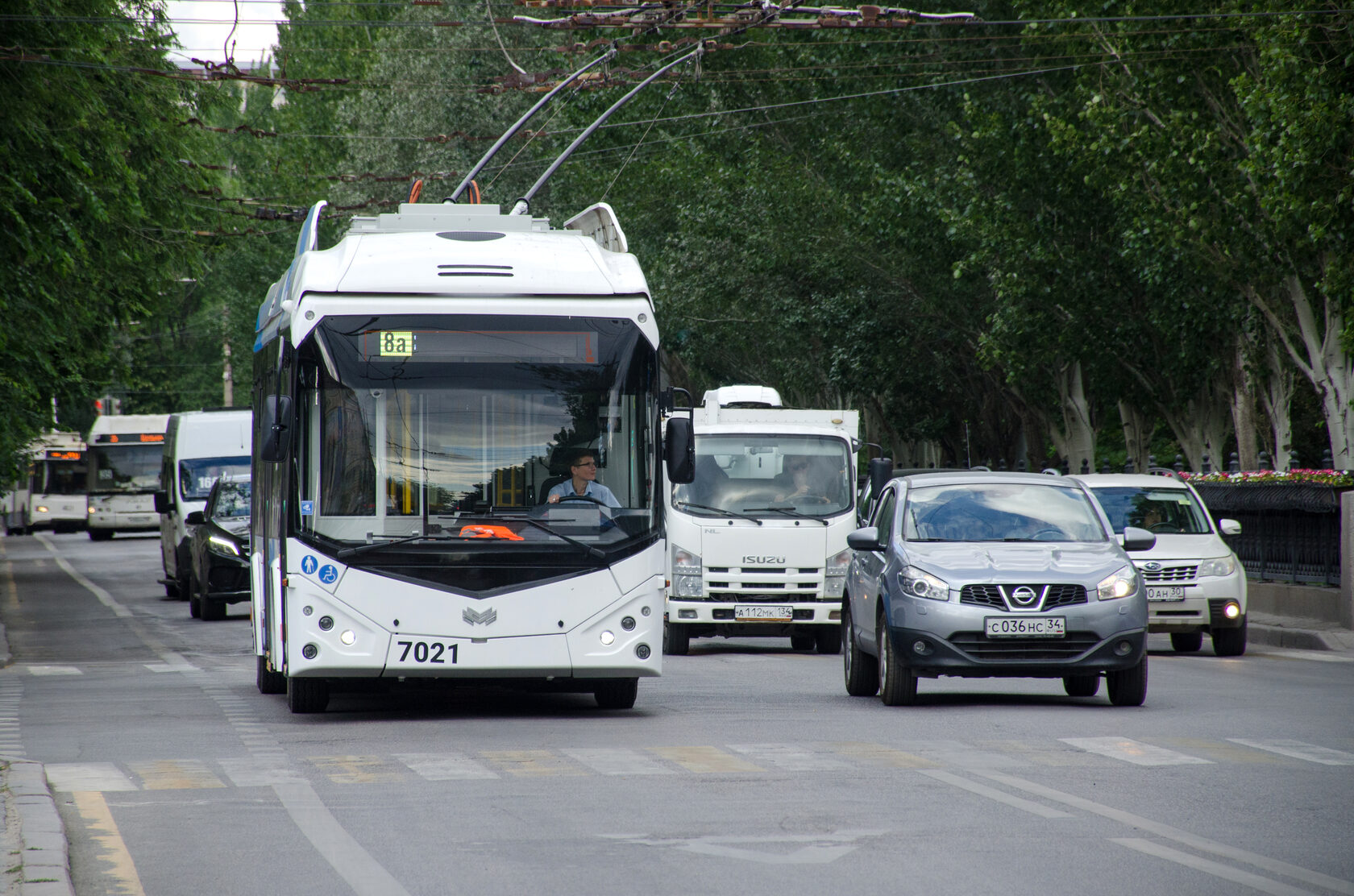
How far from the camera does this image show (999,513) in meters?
14.4

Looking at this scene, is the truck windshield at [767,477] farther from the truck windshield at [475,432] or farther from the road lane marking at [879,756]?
the road lane marking at [879,756]

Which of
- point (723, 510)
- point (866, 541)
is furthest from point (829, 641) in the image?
point (866, 541)

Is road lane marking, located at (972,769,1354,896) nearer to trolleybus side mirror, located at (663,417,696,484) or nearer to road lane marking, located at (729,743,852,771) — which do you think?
road lane marking, located at (729,743,852,771)

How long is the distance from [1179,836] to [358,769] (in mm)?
4404

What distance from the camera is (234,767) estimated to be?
1059 centimetres

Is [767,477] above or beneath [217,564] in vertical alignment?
above

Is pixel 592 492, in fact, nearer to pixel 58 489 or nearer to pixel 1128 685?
pixel 1128 685

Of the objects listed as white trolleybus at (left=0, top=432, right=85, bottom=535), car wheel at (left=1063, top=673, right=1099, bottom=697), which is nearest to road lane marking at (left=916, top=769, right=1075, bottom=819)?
car wheel at (left=1063, top=673, right=1099, bottom=697)

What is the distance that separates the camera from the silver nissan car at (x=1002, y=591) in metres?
13.2

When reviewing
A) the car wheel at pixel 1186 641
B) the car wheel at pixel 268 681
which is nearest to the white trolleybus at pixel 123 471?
the car wheel at pixel 1186 641

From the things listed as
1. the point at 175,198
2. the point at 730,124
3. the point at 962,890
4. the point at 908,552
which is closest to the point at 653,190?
the point at 730,124

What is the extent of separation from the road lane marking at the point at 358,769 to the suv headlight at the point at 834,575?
10.2 meters

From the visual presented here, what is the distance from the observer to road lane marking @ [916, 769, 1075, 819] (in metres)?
8.69

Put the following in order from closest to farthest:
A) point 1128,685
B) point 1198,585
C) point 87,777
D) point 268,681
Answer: point 87,777 → point 1128,685 → point 268,681 → point 1198,585
